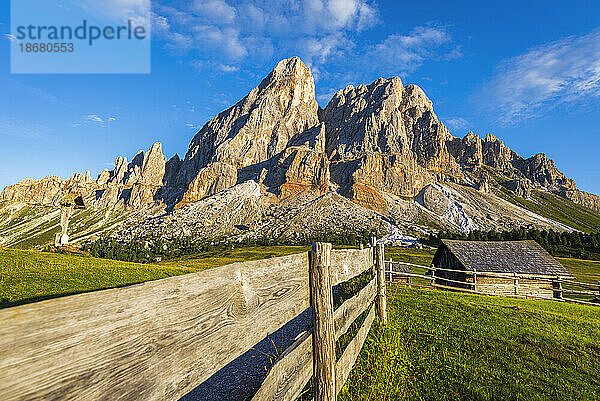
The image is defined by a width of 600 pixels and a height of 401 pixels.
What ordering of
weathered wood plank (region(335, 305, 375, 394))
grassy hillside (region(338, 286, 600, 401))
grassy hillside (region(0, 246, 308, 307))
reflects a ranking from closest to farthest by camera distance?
1. weathered wood plank (region(335, 305, 375, 394))
2. grassy hillside (region(338, 286, 600, 401))
3. grassy hillside (region(0, 246, 308, 307))

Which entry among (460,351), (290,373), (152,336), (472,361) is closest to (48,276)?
(290,373)

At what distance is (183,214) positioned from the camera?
15362cm

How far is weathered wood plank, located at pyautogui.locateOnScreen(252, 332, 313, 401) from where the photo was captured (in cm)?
229

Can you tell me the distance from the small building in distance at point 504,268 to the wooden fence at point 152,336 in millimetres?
24070

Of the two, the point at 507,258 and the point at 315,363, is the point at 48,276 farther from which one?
the point at 507,258

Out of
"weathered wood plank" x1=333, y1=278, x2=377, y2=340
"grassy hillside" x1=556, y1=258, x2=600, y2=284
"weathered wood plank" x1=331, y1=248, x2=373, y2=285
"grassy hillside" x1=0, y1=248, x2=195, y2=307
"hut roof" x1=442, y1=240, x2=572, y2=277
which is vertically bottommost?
"grassy hillside" x1=556, y1=258, x2=600, y2=284

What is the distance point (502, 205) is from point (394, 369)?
177388 mm

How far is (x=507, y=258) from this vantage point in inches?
1069

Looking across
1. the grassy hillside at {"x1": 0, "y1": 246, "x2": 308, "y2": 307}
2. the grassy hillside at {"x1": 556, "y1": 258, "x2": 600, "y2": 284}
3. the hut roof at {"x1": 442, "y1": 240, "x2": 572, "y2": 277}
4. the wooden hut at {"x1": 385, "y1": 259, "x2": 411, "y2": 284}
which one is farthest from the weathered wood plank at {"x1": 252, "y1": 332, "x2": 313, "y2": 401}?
the grassy hillside at {"x1": 556, "y1": 258, "x2": 600, "y2": 284}

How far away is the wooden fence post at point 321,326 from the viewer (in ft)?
10.9

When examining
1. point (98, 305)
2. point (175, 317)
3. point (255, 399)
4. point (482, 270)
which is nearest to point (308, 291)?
point (255, 399)

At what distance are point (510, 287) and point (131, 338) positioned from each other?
1204 inches

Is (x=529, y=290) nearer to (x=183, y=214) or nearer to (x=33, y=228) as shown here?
(x=183, y=214)

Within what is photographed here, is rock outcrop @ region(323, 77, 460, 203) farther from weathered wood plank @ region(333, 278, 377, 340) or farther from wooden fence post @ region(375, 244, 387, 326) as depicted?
Answer: weathered wood plank @ region(333, 278, 377, 340)
